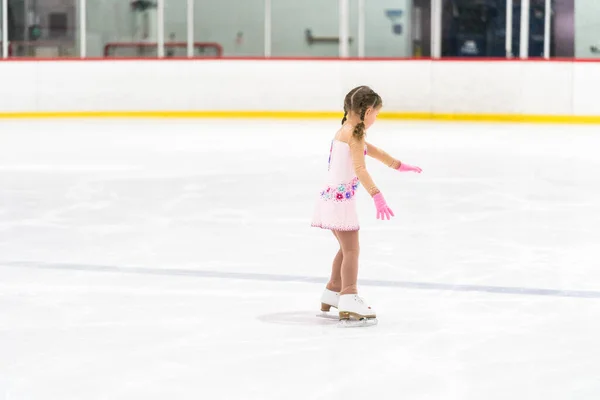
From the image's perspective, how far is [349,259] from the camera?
10.7ft

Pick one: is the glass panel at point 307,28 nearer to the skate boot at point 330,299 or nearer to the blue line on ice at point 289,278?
the blue line on ice at point 289,278

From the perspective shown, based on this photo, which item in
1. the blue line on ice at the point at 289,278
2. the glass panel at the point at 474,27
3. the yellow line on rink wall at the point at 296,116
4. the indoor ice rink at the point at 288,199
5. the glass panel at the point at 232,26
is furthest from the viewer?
the glass panel at the point at 232,26

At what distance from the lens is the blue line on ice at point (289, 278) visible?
377 centimetres

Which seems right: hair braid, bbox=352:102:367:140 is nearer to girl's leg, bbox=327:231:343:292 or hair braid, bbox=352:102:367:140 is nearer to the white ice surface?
girl's leg, bbox=327:231:343:292

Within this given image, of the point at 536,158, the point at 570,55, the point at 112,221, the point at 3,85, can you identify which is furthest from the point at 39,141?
the point at 570,55

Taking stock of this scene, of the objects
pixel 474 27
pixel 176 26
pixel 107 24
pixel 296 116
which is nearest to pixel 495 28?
pixel 474 27

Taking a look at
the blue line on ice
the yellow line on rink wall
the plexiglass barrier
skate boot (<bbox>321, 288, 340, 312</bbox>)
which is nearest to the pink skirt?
skate boot (<bbox>321, 288, 340, 312</bbox>)

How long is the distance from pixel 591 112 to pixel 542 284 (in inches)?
405

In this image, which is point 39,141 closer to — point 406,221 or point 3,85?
point 3,85

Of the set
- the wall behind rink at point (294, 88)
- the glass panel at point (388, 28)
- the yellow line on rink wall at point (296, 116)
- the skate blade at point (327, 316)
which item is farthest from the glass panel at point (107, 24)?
the skate blade at point (327, 316)

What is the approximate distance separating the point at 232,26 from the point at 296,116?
6.21 feet

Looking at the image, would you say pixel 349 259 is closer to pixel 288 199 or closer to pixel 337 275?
pixel 337 275

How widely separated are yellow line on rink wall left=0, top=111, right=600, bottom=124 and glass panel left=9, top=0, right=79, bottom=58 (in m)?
1.07

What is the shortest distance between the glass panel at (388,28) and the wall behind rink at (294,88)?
84 centimetres
